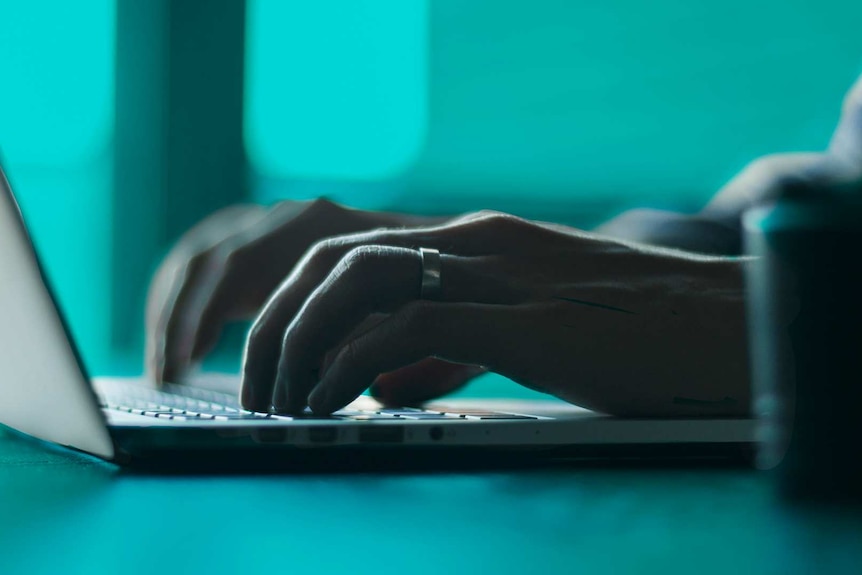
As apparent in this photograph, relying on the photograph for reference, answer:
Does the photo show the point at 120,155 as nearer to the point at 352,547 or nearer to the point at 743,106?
the point at 743,106

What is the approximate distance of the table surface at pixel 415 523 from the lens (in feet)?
0.82

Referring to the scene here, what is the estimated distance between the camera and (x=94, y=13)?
3113 mm

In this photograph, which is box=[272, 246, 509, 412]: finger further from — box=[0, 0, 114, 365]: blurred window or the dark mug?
box=[0, 0, 114, 365]: blurred window

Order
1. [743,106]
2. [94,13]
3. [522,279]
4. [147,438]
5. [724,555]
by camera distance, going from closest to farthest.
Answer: [724,555], [147,438], [522,279], [94,13], [743,106]

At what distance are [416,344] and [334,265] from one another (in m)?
0.14

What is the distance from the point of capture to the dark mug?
297 mm

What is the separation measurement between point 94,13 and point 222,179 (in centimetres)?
78

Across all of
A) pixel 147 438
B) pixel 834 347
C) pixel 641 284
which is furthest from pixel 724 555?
pixel 641 284

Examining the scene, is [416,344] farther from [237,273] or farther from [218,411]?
[237,273]

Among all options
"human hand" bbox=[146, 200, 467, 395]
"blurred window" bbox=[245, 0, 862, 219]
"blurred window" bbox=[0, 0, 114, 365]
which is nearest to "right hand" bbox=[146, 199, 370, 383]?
"human hand" bbox=[146, 200, 467, 395]

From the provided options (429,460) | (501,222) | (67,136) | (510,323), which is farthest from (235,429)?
(67,136)

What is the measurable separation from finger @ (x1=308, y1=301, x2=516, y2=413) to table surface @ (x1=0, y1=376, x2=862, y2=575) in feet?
0.36

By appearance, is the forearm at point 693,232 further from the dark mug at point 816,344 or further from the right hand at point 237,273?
the dark mug at point 816,344

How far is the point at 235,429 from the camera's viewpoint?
397mm
